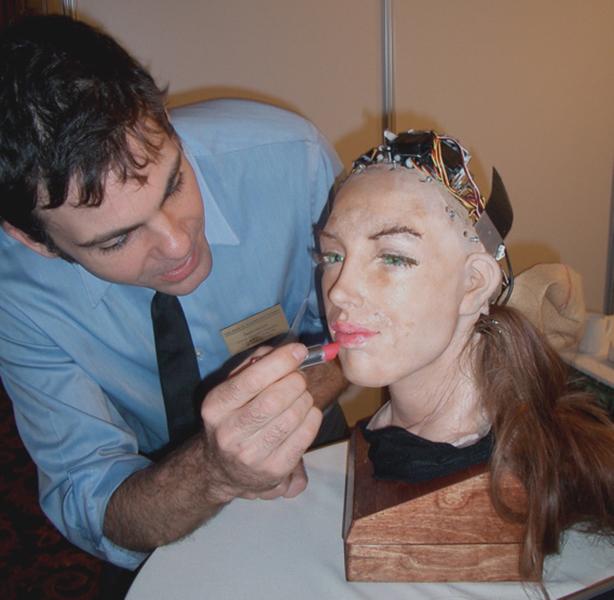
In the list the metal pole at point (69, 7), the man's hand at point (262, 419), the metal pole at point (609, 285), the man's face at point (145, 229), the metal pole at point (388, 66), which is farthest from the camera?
the metal pole at point (609, 285)

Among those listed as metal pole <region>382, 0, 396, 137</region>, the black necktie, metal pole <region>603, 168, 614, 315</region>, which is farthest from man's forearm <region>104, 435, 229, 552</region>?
metal pole <region>603, 168, 614, 315</region>

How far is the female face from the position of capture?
87 cm

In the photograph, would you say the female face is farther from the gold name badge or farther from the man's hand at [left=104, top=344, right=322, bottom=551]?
the gold name badge

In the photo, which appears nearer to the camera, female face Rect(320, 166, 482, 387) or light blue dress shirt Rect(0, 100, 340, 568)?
female face Rect(320, 166, 482, 387)

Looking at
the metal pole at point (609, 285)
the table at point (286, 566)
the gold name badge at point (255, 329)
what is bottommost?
the metal pole at point (609, 285)

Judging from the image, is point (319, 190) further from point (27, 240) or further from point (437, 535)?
point (437, 535)

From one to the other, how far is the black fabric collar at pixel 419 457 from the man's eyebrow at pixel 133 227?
529mm

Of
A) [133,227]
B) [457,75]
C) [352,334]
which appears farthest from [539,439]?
[457,75]

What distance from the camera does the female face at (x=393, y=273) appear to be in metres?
0.87

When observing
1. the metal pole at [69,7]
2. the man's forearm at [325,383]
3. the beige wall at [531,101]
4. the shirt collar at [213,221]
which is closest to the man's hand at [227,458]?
the man's forearm at [325,383]

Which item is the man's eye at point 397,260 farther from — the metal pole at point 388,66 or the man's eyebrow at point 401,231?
the metal pole at point 388,66

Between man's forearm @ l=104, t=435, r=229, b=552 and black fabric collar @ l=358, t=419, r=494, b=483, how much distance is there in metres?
0.27

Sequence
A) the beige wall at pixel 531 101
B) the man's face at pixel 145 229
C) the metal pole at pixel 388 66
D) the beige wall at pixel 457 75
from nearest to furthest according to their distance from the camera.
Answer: the man's face at pixel 145 229, the beige wall at pixel 457 75, the metal pole at pixel 388 66, the beige wall at pixel 531 101

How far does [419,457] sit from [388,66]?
1621 mm
